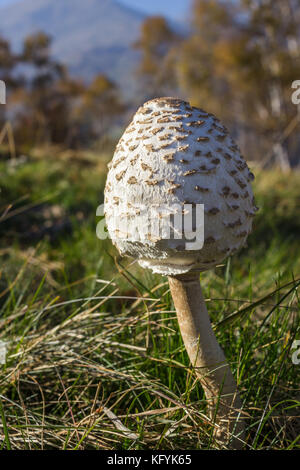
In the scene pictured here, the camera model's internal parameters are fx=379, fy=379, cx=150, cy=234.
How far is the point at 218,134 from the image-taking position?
4.10ft

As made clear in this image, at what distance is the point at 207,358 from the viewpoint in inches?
54.0

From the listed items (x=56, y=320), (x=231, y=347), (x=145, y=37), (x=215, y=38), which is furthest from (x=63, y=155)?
(x=145, y=37)

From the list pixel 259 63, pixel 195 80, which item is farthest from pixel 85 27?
pixel 259 63

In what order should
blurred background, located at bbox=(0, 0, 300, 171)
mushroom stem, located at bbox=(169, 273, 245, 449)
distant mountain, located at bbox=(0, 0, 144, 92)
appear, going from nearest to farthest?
mushroom stem, located at bbox=(169, 273, 245, 449) < blurred background, located at bbox=(0, 0, 300, 171) < distant mountain, located at bbox=(0, 0, 144, 92)

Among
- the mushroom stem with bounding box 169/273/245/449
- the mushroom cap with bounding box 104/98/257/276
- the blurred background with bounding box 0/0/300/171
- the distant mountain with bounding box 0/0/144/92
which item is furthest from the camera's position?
the distant mountain with bounding box 0/0/144/92

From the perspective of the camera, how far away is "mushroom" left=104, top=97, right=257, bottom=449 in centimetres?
115

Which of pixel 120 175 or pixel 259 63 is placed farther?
pixel 259 63

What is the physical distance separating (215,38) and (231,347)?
90.4 feet

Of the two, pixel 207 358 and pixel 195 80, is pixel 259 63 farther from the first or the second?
pixel 207 358

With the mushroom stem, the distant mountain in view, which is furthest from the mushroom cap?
the distant mountain

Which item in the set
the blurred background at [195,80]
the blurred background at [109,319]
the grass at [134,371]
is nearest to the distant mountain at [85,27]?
the blurred background at [195,80]

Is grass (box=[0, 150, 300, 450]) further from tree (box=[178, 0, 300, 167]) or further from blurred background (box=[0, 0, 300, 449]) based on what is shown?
tree (box=[178, 0, 300, 167])

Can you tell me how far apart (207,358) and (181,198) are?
0.61m
